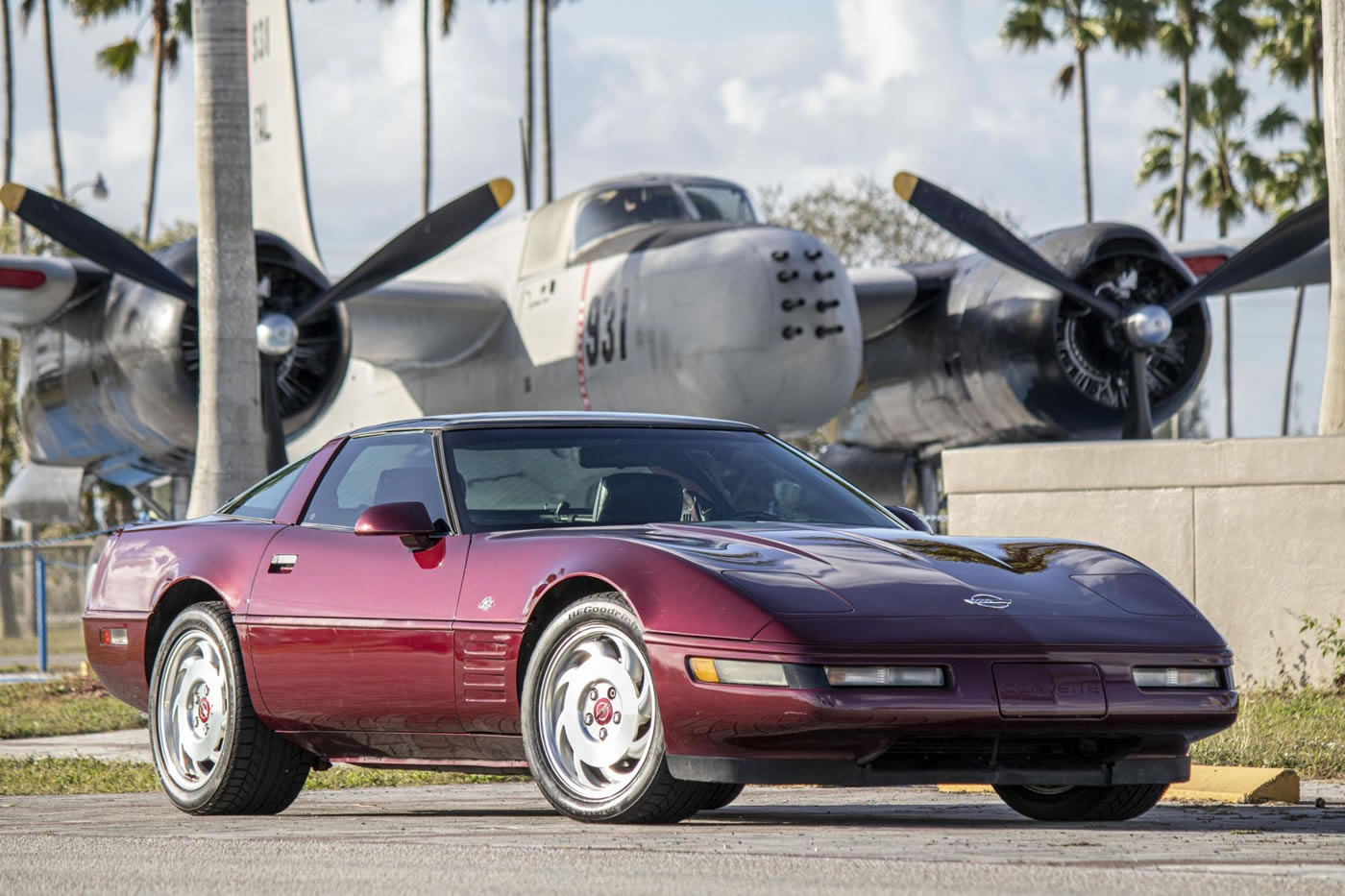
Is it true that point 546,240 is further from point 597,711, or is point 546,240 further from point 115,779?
point 597,711

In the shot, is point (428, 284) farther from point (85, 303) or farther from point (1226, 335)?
point (1226, 335)

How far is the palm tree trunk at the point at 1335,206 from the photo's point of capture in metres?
12.5

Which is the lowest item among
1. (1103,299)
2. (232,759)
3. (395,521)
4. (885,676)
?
(232,759)

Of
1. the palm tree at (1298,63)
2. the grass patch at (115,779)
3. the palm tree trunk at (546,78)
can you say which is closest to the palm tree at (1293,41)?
the palm tree at (1298,63)

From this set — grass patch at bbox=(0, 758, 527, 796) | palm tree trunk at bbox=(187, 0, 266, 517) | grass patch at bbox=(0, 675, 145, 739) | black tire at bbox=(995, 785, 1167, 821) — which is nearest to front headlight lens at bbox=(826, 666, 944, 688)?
black tire at bbox=(995, 785, 1167, 821)

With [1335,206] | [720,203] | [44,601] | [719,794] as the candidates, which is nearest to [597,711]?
[719,794]

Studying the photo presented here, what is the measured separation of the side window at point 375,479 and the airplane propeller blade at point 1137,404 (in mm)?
13870

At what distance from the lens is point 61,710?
1409 cm

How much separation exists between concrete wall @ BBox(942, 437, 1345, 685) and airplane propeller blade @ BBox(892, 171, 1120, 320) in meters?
7.96

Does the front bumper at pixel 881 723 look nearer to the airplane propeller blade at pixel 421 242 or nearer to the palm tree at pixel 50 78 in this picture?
the airplane propeller blade at pixel 421 242

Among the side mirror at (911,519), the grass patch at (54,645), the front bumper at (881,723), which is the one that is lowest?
the grass patch at (54,645)

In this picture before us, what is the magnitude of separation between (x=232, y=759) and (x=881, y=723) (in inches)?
102

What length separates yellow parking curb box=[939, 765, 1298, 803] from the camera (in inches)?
276

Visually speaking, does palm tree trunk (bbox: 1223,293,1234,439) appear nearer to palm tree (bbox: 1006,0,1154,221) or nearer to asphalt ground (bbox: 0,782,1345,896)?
palm tree (bbox: 1006,0,1154,221)
